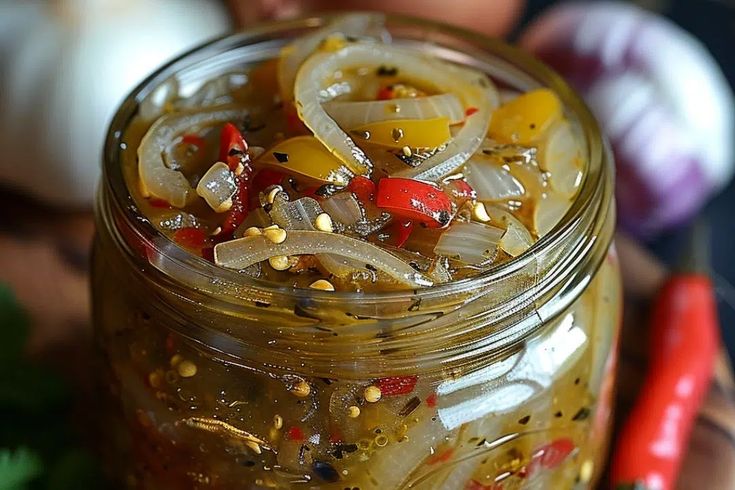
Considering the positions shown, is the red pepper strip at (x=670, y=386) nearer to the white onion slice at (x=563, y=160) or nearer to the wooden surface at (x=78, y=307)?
the wooden surface at (x=78, y=307)

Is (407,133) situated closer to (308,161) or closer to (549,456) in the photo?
(308,161)

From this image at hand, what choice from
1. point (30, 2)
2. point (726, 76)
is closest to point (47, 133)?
point (30, 2)

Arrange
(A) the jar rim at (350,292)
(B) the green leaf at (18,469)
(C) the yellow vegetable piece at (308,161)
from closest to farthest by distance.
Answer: (A) the jar rim at (350,292)
(C) the yellow vegetable piece at (308,161)
(B) the green leaf at (18,469)

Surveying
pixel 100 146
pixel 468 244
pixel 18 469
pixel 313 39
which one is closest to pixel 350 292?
pixel 468 244

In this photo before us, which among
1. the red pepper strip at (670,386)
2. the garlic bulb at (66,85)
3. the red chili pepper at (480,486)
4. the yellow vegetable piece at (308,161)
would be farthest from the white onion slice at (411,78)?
the garlic bulb at (66,85)

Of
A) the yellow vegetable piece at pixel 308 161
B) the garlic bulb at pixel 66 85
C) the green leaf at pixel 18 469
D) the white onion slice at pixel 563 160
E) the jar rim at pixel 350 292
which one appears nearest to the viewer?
the jar rim at pixel 350 292

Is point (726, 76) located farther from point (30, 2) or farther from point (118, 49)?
point (30, 2)
